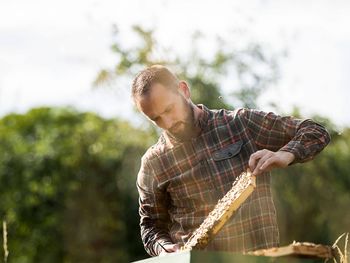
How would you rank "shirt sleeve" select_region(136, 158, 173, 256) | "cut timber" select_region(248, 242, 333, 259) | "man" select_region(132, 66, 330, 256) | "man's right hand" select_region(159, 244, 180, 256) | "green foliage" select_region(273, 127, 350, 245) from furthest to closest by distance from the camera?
"green foliage" select_region(273, 127, 350, 245) < "shirt sleeve" select_region(136, 158, 173, 256) < "man" select_region(132, 66, 330, 256) < "man's right hand" select_region(159, 244, 180, 256) < "cut timber" select_region(248, 242, 333, 259)

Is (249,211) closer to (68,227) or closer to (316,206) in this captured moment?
(68,227)

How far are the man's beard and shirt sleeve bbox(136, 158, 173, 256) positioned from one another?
328mm

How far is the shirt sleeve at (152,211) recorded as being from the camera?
5477 millimetres

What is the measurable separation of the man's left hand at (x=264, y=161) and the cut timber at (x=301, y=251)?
99 centimetres

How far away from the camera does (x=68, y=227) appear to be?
16.9 m

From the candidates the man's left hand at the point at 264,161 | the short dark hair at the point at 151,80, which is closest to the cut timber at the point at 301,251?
the man's left hand at the point at 264,161

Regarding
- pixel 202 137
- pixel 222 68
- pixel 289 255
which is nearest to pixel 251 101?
pixel 222 68

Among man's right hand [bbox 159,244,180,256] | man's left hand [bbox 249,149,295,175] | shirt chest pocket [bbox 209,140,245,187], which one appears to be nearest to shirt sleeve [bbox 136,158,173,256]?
man's right hand [bbox 159,244,180,256]

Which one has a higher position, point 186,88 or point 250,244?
point 186,88

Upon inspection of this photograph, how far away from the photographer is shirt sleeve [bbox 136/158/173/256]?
5.48m

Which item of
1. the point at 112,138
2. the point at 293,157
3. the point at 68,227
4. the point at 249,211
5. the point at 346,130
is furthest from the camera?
the point at 346,130

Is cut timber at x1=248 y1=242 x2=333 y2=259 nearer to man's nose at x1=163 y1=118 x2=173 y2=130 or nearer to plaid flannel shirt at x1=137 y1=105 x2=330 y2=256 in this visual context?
plaid flannel shirt at x1=137 y1=105 x2=330 y2=256

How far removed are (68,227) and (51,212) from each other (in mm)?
558

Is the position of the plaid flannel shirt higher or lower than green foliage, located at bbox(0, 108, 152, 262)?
lower
